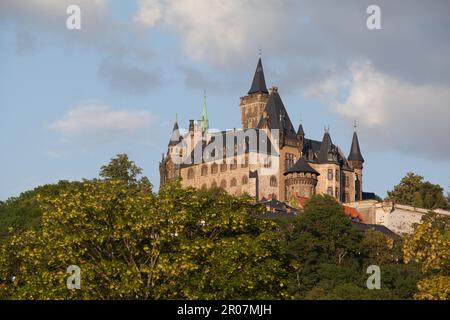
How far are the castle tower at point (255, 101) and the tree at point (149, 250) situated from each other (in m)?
136

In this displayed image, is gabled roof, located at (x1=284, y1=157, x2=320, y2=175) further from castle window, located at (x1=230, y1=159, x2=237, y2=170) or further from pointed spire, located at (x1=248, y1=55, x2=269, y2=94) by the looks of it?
pointed spire, located at (x1=248, y1=55, x2=269, y2=94)

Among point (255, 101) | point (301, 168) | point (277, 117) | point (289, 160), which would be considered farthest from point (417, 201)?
point (255, 101)

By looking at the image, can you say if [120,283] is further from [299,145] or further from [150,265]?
[299,145]

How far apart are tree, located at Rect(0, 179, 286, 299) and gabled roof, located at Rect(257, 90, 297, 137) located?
121 m

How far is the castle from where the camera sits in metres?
163

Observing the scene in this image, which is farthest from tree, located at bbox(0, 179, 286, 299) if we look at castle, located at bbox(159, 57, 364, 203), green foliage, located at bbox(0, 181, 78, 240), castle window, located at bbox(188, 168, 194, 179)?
castle window, located at bbox(188, 168, 194, 179)

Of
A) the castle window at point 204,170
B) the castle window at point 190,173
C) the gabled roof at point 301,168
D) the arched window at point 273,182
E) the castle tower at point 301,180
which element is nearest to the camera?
the castle tower at point 301,180

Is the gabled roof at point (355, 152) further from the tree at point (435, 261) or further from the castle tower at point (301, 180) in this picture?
the tree at point (435, 261)

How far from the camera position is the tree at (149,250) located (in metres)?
45.6

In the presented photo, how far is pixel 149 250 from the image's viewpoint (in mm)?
47281

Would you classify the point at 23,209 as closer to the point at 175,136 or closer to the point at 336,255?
the point at 336,255

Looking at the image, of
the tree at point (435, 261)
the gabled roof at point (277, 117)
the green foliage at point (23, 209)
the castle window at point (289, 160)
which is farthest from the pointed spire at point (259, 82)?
the tree at point (435, 261)

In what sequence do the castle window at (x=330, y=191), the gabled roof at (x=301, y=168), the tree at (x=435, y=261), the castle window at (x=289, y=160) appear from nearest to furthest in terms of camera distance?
the tree at (x=435, y=261) < the gabled roof at (x=301, y=168) < the castle window at (x=330, y=191) < the castle window at (x=289, y=160)
